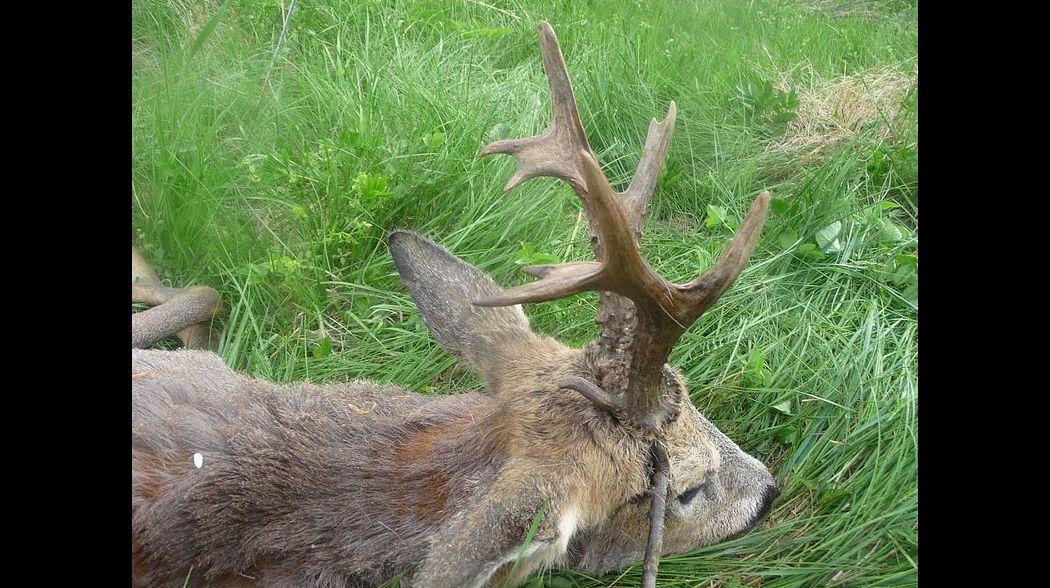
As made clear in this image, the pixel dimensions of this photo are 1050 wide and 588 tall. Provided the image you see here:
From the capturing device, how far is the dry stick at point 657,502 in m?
3.35

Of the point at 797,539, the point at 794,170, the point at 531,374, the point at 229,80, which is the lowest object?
the point at 797,539

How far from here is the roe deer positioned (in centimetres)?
310

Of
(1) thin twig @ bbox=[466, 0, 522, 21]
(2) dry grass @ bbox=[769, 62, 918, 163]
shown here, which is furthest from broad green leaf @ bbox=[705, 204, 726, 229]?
(1) thin twig @ bbox=[466, 0, 522, 21]

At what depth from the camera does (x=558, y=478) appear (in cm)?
326

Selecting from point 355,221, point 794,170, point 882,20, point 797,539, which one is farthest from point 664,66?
point 797,539

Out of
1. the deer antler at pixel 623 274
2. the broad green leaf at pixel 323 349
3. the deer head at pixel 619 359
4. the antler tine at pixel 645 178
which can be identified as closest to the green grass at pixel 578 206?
the broad green leaf at pixel 323 349

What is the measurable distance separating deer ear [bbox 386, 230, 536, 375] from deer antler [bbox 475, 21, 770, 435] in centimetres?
64

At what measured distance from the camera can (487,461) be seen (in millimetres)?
3355

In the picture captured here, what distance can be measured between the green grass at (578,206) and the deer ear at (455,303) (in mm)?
557

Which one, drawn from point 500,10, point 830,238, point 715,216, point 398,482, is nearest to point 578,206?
point 715,216

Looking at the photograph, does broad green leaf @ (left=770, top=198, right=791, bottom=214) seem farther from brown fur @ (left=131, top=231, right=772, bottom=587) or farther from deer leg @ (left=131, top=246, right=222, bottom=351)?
deer leg @ (left=131, top=246, right=222, bottom=351)

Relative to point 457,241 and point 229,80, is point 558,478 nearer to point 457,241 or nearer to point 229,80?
point 457,241

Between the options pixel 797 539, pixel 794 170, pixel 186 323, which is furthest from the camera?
pixel 794 170

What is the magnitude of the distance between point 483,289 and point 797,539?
1.68 m
